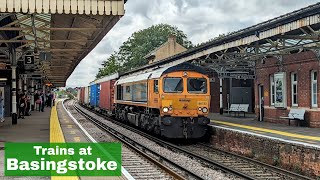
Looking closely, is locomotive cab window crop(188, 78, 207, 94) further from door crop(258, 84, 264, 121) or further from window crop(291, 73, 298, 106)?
door crop(258, 84, 264, 121)

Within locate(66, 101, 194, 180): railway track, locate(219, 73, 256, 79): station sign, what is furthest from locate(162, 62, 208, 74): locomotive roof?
locate(219, 73, 256, 79): station sign

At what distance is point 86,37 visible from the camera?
1877 cm

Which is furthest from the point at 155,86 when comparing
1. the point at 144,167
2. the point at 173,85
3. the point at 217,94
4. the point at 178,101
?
the point at 217,94

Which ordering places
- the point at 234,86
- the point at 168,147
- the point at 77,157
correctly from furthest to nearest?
1. the point at 234,86
2. the point at 168,147
3. the point at 77,157

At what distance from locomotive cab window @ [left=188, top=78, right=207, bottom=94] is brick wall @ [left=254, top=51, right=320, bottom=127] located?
160 inches

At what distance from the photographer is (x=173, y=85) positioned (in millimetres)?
17969

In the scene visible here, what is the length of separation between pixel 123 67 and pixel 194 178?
80.0m

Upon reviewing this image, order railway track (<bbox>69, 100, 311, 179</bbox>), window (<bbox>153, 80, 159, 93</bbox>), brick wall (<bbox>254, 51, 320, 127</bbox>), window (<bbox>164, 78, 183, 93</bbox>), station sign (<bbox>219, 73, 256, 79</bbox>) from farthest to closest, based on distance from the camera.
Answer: station sign (<bbox>219, 73, 256, 79</bbox>), brick wall (<bbox>254, 51, 320, 127</bbox>), window (<bbox>153, 80, 159, 93</bbox>), window (<bbox>164, 78, 183, 93</bbox>), railway track (<bbox>69, 100, 311, 179</bbox>)

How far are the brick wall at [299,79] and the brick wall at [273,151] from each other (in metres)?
3.79

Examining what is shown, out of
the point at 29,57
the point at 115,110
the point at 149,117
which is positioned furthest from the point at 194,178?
the point at 115,110

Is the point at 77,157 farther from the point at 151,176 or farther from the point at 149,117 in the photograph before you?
the point at 149,117

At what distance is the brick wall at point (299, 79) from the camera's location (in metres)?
18.3

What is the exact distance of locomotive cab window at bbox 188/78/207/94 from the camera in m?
18.1

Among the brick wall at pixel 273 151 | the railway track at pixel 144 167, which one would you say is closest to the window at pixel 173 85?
the brick wall at pixel 273 151
